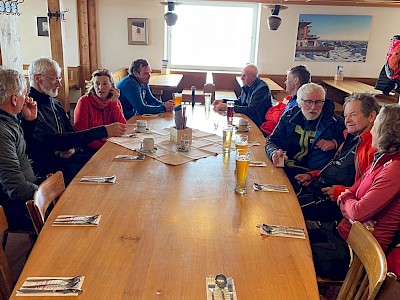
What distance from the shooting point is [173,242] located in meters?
1.23

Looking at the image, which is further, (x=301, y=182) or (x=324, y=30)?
(x=324, y=30)

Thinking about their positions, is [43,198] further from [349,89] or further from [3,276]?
[349,89]

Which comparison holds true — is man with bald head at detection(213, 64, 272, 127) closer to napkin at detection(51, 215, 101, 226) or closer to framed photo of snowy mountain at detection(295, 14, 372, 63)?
napkin at detection(51, 215, 101, 226)

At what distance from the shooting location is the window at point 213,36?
6488mm

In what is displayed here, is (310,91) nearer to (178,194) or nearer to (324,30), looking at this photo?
(178,194)

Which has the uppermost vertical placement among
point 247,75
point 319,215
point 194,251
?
point 247,75

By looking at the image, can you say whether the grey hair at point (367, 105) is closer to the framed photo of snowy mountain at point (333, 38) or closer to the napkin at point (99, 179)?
the napkin at point (99, 179)

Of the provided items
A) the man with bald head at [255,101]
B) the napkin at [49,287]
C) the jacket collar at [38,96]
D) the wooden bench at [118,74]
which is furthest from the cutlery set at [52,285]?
the wooden bench at [118,74]

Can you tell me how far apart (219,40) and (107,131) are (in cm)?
464

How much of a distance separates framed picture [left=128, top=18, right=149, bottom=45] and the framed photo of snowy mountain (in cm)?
258

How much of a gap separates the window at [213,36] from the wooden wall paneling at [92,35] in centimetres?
124

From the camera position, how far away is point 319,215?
2.15 meters

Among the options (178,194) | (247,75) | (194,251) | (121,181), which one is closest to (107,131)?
(121,181)

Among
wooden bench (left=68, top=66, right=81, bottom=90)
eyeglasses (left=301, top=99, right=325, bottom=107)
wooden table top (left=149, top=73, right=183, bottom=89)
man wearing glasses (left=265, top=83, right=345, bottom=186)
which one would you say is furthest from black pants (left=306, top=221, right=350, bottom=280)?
wooden bench (left=68, top=66, right=81, bottom=90)
